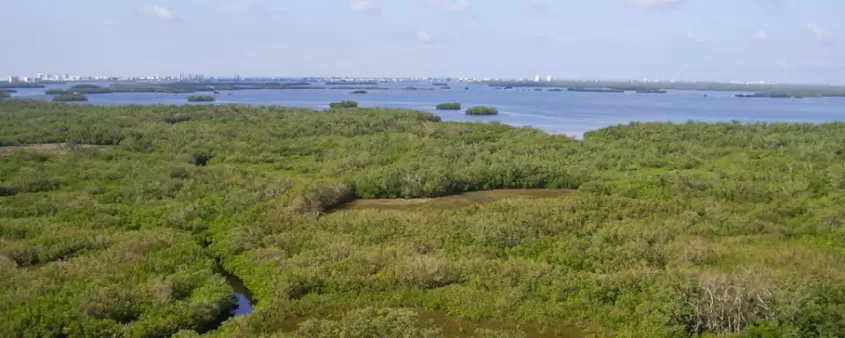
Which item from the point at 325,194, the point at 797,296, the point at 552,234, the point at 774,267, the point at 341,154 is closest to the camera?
the point at 797,296

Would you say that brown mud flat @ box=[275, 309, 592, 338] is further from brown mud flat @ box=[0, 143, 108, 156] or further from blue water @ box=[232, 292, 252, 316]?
brown mud flat @ box=[0, 143, 108, 156]

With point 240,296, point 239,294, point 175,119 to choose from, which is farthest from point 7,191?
point 175,119

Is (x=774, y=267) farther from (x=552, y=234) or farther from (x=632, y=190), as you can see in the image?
(x=632, y=190)

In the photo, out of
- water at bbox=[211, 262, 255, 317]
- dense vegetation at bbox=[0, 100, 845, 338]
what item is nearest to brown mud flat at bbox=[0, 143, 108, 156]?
dense vegetation at bbox=[0, 100, 845, 338]

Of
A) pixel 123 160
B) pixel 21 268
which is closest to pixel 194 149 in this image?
pixel 123 160

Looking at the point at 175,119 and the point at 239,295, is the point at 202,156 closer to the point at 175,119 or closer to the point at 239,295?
the point at 175,119

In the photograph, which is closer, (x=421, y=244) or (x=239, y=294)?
(x=239, y=294)
